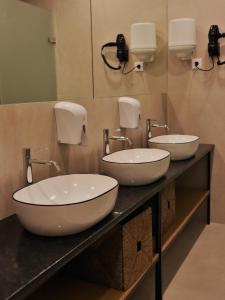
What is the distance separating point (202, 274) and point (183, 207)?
57cm

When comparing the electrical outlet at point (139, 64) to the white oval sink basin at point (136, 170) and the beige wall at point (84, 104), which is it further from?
the white oval sink basin at point (136, 170)

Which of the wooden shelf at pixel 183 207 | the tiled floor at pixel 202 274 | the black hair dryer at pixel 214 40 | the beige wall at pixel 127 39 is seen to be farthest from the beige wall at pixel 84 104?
the tiled floor at pixel 202 274

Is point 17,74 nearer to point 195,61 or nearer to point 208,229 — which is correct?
point 195,61

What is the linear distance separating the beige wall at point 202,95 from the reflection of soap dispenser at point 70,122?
1.53m

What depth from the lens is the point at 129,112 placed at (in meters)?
2.38

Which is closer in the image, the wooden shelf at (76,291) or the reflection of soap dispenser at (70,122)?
the wooden shelf at (76,291)

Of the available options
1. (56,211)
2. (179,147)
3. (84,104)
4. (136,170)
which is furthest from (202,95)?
(56,211)

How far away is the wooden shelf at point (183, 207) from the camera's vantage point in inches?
88.2

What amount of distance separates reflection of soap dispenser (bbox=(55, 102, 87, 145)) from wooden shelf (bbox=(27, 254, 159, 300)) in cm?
67

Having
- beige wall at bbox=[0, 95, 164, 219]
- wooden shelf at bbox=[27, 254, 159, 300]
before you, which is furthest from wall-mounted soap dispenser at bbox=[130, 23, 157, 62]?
wooden shelf at bbox=[27, 254, 159, 300]

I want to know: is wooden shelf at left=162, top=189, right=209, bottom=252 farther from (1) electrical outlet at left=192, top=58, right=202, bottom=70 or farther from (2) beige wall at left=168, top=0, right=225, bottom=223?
(1) electrical outlet at left=192, top=58, right=202, bottom=70

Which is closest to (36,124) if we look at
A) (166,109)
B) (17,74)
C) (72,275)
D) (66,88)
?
(17,74)

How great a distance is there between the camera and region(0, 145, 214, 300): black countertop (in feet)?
3.27

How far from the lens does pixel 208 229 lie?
301 cm
